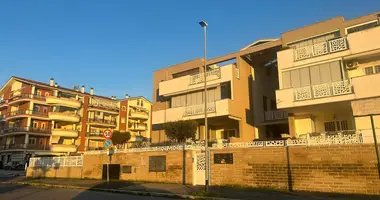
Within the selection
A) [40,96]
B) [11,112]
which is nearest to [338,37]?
[40,96]

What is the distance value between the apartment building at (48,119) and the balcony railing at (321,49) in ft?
124

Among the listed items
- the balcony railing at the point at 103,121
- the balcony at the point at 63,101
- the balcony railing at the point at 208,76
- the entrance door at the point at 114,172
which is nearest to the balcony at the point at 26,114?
the balcony at the point at 63,101

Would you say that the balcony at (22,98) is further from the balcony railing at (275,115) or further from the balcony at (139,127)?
the balcony railing at (275,115)

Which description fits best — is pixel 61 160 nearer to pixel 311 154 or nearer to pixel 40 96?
pixel 311 154

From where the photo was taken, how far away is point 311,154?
14289 millimetres

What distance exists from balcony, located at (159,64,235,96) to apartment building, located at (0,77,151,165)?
2557cm

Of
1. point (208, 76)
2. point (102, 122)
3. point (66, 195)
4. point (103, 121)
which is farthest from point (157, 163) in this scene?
point (103, 121)

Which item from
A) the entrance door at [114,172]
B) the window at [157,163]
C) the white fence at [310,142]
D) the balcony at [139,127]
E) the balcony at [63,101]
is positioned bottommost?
the entrance door at [114,172]

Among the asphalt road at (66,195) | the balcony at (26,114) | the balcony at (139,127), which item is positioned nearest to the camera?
the asphalt road at (66,195)

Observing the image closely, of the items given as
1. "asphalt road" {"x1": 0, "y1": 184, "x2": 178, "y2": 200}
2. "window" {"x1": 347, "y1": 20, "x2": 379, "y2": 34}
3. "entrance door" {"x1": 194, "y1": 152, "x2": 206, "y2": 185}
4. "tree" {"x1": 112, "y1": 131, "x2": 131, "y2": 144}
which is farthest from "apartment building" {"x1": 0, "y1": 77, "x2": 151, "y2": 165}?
"window" {"x1": 347, "y1": 20, "x2": 379, "y2": 34}

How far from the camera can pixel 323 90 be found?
1898 centimetres

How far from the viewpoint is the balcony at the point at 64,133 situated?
47344mm

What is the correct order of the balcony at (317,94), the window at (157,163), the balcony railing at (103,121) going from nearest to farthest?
1. the balcony at (317,94)
2. the window at (157,163)
3. the balcony railing at (103,121)

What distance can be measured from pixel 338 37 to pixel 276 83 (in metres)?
10.6
